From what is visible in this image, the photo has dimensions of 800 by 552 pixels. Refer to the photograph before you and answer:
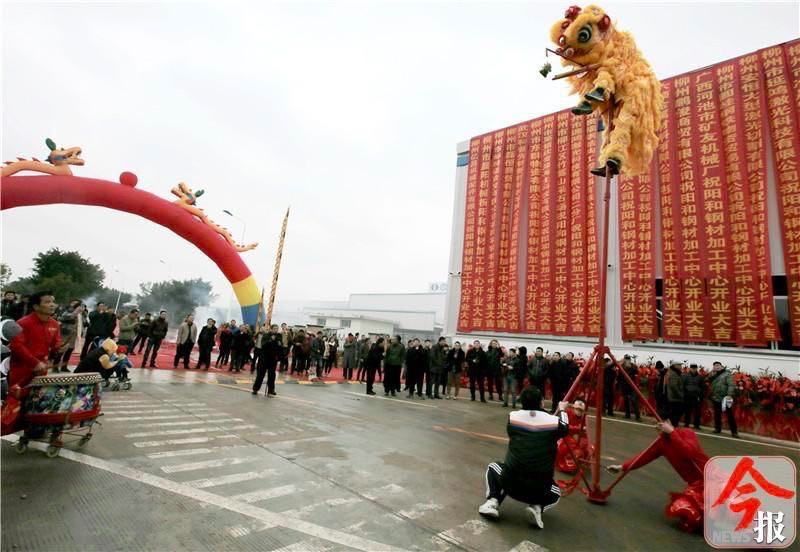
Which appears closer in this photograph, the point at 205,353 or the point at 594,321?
the point at 205,353

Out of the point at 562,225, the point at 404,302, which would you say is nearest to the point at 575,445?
the point at 562,225

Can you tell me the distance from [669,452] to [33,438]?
6811mm

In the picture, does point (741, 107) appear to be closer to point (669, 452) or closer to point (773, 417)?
point (773, 417)

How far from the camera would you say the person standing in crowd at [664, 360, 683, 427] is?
9961 millimetres

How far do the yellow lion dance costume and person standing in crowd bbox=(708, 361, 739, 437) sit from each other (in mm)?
7677

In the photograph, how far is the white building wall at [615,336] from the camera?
37.7ft

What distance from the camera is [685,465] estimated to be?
12.9ft

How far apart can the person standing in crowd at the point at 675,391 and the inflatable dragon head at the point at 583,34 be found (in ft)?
28.3

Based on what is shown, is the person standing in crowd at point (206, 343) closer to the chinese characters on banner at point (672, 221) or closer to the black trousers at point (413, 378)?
the black trousers at point (413, 378)

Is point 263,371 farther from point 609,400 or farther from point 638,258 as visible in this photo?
point 638,258

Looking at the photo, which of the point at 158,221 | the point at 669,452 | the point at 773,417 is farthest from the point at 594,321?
the point at 158,221

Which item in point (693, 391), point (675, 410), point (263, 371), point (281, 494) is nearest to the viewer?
point (281, 494)

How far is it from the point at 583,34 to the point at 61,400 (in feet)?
24.5

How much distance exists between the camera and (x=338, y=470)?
14.9 feet
